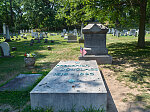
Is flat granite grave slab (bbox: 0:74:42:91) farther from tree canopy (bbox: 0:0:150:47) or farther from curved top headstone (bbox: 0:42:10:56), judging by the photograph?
tree canopy (bbox: 0:0:150:47)

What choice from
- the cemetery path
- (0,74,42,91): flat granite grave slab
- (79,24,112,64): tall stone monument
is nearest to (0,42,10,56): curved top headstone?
(0,74,42,91): flat granite grave slab

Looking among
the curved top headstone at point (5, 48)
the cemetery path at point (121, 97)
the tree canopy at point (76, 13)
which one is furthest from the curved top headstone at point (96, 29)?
the curved top headstone at point (5, 48)

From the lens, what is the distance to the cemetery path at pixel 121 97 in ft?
11.7

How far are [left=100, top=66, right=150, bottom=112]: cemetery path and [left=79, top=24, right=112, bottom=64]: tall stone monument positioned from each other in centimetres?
267

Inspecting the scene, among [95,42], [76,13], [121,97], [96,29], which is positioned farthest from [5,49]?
[121,97]

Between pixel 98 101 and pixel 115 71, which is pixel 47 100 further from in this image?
pixel 115 71

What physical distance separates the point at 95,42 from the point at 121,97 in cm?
477

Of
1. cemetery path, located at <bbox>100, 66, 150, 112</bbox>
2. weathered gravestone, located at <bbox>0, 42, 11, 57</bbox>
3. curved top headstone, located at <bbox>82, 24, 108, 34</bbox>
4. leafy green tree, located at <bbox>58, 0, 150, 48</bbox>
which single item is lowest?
cemetery path, located at <bbox>100, 66, 150, 112</bbox>

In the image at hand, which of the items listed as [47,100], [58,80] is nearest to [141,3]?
[58,80]

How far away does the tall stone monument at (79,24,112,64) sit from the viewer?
8195mm

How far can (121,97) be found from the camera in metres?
4.19

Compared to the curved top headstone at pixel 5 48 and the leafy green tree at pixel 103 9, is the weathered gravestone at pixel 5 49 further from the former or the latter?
the leafy green tree at pixel 103 9

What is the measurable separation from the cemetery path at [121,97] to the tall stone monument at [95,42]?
2670 millimetres

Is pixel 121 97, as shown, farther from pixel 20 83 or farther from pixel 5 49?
pixel 5 49
